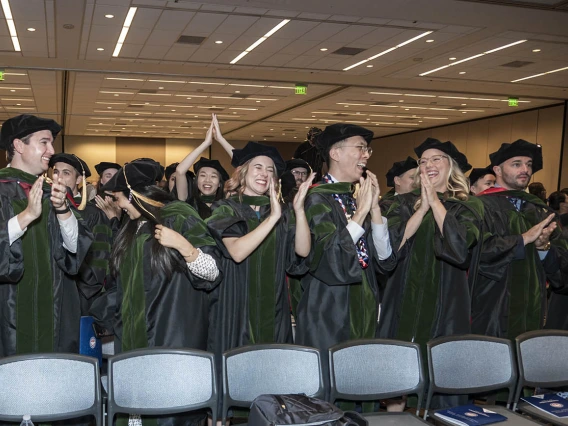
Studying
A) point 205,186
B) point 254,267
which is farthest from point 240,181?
point 205,186

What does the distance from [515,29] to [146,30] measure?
6.72 metres

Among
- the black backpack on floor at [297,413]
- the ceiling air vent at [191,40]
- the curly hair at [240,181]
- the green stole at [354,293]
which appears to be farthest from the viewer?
the ceiling air vent at [191,40]

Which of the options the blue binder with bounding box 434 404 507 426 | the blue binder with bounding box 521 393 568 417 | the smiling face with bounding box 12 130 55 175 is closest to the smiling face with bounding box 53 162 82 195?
the smiling face with bounding box 12 130 55 175

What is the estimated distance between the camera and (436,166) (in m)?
3.99

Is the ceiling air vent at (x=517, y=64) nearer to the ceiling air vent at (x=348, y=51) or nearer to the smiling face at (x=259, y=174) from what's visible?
the ceiling air vent at (x=348, y=51)

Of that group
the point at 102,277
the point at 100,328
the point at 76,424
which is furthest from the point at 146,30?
the point at 76,424

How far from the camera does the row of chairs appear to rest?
2.64m

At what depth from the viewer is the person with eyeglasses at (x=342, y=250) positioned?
3.40m

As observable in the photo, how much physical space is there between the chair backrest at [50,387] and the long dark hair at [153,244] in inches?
30.0

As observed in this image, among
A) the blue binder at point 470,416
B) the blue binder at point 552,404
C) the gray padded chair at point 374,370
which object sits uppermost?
the gray padded chair at point 374,370

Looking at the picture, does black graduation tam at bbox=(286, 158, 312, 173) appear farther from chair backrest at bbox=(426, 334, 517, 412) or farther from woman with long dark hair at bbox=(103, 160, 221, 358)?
chair backrest at bbox=(426, 334, 517, 412)

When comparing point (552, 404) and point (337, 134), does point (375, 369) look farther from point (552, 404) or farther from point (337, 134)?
point (337, 134)

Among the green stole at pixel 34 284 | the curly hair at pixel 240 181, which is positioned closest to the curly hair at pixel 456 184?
the curly hair at pixel 240 181

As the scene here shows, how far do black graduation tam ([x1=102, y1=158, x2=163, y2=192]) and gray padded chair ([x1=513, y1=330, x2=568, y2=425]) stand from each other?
2208 millimetres
